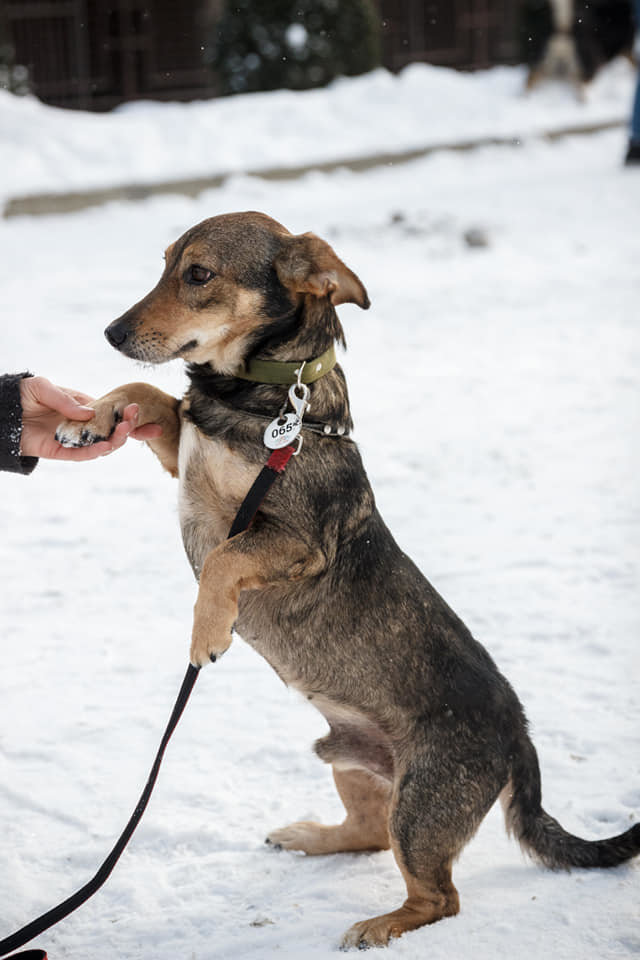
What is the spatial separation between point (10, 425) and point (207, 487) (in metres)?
0.59

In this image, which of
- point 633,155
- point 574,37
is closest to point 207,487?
point 633,155

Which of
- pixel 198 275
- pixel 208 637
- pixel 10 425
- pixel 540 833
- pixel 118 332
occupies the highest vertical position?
pixel 198 275

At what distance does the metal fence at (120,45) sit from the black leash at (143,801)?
15.3 meters

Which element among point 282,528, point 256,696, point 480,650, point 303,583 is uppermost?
point 282,528

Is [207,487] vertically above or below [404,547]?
above

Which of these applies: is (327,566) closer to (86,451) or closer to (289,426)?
(289,426)

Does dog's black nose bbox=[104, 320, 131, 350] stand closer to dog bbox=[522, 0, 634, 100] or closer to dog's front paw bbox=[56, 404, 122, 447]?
dog's front paw bbox=[56, 404, 122, 447]

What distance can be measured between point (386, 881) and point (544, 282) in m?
7.95

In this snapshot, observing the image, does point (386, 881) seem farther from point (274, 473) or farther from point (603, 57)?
point (603, 57)

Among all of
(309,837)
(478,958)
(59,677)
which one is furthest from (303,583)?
(59,677)

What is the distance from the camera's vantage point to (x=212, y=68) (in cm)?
1702

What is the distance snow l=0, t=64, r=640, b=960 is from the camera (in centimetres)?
304

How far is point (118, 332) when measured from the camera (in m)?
2.83

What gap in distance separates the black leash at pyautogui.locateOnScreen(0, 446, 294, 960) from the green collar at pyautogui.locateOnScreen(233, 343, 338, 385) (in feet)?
0.74
